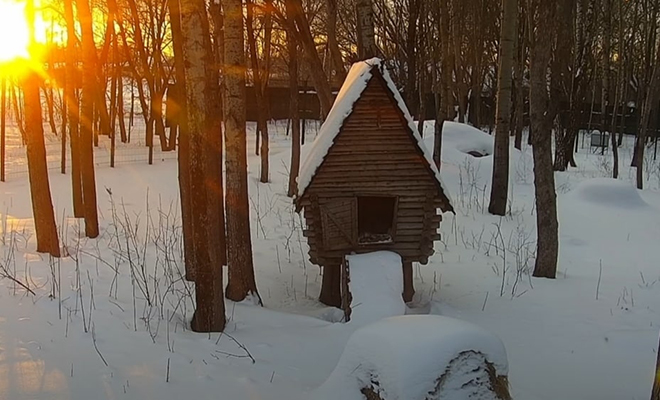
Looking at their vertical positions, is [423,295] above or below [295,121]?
below

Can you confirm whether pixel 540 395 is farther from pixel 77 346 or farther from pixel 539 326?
pixel 77 346

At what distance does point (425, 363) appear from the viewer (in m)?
3.66

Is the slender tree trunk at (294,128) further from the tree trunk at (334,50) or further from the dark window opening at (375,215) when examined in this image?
the dark window opening at (375,215)

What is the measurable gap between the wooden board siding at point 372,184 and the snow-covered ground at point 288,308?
105 cm

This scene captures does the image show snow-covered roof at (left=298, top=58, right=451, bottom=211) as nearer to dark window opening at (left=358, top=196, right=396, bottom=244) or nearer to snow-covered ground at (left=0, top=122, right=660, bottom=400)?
snow-covered ground at (left=0, top=122, right=660, bottom=400)

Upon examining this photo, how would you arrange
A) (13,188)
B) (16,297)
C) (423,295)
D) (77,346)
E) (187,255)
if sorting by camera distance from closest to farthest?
(77,346) → (16,297) → (187,255) → (423,295) → (13,188)

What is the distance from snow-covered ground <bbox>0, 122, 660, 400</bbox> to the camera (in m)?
5.00

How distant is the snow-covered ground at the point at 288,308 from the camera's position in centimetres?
500

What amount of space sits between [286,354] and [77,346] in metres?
2.00

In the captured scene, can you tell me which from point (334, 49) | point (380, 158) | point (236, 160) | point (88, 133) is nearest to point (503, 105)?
point (334, 49)

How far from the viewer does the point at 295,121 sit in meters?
15.9

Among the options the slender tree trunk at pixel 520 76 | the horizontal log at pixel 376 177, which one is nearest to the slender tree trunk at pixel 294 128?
the horizontal log at pixel 376 177

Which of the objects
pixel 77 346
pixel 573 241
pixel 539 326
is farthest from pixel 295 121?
pixel 77 346

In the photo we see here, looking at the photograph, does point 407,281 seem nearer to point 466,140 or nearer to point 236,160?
point 236,160
